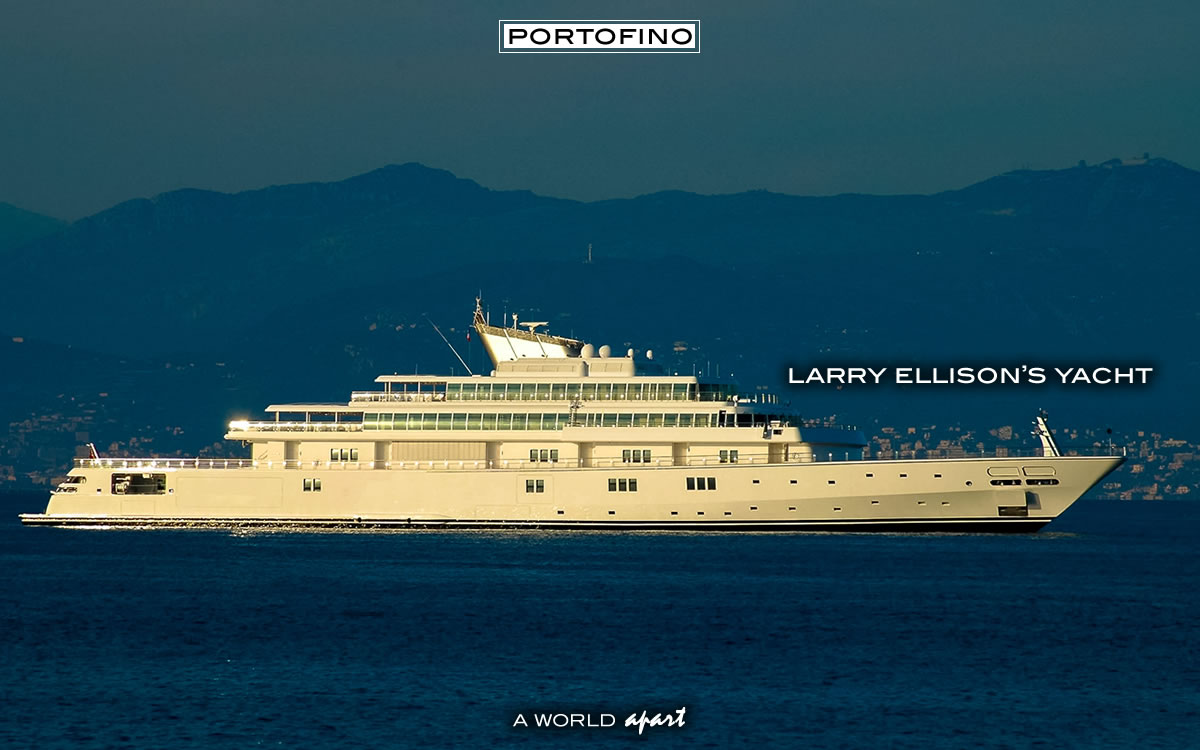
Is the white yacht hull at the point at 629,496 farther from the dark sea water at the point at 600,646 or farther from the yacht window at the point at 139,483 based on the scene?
the dark sea water at the point at 600,646

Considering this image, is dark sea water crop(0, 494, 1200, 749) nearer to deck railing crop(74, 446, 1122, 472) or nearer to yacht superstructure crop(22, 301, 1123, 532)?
yacht superstructure crop(22, 301, 1123, 532)

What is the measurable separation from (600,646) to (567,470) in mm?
29499

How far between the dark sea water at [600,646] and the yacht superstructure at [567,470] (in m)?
2.12

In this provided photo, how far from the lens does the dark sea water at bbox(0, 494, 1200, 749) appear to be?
33.5 meters

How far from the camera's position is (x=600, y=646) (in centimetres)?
4262

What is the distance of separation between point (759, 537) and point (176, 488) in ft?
76.5

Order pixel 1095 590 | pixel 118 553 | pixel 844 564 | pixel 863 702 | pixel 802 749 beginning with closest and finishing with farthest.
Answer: pixel 802 749 < pixel 863 702 < pixel 1095 590 < pixel 844 564 < pixel 118 553

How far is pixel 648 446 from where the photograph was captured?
239ft

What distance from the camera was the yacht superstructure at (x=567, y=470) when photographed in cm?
6912

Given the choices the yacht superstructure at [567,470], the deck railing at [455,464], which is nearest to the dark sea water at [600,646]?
the yacht superstructure at [567,470]

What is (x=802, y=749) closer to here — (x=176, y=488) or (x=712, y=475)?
(x=712, y=475)

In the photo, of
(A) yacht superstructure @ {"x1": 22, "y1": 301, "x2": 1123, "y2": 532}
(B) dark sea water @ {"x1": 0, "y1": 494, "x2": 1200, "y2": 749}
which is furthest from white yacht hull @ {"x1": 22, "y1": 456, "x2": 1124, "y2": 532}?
(B) dark sea water @ {"x1": 0, "y1": 494, "x2": 1200, "y2": 749}

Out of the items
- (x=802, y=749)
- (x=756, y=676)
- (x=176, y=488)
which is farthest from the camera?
(x=176, y=488)

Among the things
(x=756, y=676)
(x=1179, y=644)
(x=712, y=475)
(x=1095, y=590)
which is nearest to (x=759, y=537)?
(x=712, y=475)
